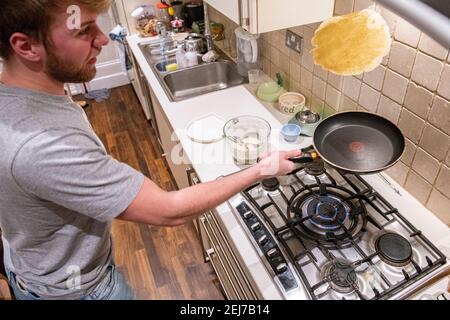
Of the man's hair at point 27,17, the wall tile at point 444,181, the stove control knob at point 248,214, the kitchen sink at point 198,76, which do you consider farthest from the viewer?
the kitchen sink at point 198,76

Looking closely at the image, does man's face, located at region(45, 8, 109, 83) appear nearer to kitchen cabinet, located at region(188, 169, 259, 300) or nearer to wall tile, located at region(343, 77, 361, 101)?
kitchen cabinet, located at region(188, 169, 259, 300)

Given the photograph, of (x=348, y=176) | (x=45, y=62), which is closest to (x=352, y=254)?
(x=348, y=176)

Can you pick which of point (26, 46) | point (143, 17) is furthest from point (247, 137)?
point (143, 17)

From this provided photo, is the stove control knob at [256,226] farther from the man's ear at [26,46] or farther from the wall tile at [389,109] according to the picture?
the man's ear at [26,46]

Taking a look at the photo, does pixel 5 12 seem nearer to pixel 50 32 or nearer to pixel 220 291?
pixel 50 32

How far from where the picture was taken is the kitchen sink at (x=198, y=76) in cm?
207

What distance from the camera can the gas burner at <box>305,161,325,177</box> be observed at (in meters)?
1.24

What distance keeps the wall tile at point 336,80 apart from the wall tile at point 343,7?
236 mm

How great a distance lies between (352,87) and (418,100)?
29 centimetres

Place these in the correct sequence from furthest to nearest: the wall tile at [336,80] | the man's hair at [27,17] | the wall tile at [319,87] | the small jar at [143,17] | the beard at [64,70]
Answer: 1. the small jar at [143,17]
2. the wall tile at [319,87]
3. the wall tile at [336,80]
4. the beard at [64,70]
5. the man's hair at [27,17]

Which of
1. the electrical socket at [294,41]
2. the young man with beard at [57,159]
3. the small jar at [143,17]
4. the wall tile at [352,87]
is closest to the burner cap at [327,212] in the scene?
the young man with beard at [57,159]

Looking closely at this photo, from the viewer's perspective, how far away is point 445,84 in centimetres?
94

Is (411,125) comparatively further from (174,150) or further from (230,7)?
(174,150)

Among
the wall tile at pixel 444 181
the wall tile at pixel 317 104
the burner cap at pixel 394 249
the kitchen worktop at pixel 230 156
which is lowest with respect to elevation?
the kitchen worktop at pixel 230 156
